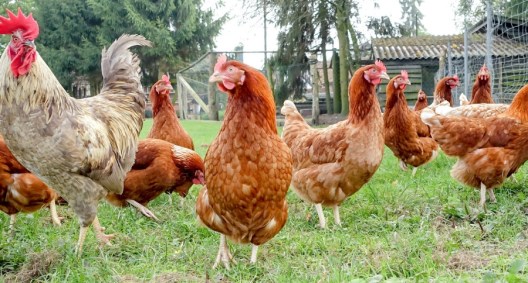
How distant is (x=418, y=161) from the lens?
6.59 meters

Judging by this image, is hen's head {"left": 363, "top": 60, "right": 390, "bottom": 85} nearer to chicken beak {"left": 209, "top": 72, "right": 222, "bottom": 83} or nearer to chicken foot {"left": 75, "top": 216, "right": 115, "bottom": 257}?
chicken beak {"left": 209, "top": 72, "right": 222, "bottom": 83}

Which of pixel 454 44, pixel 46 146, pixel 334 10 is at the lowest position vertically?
pixel 46 146

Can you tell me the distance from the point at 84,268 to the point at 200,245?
2.93 feet

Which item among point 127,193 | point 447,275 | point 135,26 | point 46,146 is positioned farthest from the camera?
point 135,26

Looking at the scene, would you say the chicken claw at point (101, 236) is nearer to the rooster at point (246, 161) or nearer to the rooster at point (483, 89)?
the rooster at point (246, 161)

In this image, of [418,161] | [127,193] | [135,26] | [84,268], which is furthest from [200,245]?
[135,26]

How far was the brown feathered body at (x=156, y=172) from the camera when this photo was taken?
4.63 metres

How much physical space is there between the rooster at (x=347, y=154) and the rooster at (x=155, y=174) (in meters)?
1.20

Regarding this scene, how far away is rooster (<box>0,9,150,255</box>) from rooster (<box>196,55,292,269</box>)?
0.95m

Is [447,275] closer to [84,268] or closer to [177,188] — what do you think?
[84,268]

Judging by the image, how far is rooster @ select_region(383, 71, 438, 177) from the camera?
6.52m

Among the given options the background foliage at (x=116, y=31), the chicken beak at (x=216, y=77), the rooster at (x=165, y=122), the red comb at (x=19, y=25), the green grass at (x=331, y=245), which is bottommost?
the green grass at (x=331, y=245)

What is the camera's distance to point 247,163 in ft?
9.96

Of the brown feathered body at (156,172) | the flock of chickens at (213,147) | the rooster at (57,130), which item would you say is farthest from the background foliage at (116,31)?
the rooster at (57,130)
